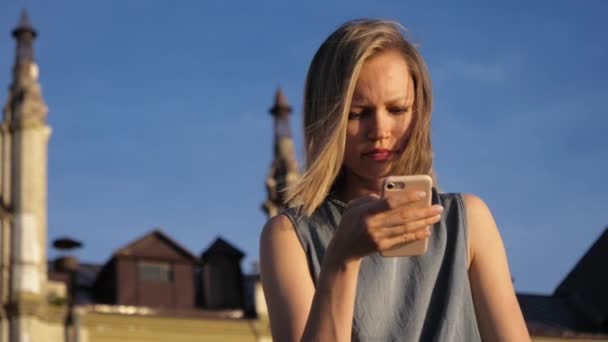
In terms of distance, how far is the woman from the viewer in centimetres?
329

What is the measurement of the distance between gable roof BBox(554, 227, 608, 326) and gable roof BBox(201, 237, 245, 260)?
8.82 metres

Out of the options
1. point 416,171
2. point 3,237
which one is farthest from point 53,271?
point 416,171

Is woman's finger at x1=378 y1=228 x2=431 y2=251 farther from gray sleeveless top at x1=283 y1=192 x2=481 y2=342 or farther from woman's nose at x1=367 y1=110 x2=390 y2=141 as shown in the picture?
woman's nose at x1=367 y1=110 x2=390 y2=141

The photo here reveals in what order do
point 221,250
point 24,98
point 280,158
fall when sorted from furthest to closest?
point 280,158 → point 221,250 → point 24,98

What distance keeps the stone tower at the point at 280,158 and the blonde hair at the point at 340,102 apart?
31679 mm

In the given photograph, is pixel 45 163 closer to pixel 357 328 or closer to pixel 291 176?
pixel 291 176

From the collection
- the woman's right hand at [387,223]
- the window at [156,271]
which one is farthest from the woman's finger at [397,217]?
the window at [156,271]

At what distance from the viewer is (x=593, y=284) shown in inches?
1464

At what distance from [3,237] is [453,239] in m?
29.6

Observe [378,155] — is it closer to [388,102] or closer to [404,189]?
[388,102]

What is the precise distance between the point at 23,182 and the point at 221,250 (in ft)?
16.4

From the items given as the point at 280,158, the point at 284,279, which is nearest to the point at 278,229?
the point at 284,279

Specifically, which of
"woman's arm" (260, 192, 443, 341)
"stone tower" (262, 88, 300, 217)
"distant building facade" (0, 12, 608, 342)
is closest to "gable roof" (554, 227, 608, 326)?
"distant building facade" (0, 12, 608, 342)

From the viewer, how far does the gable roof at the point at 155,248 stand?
32531 millimetres
